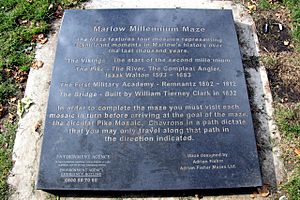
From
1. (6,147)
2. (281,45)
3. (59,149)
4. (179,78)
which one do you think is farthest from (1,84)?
(281,45)

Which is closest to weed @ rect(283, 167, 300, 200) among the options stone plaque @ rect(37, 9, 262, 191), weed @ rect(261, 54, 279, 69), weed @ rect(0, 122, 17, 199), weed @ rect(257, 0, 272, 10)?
stone plaque @ rect(37, 9, 262, 191)

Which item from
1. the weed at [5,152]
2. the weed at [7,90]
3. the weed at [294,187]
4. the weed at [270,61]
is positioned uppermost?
the weed at [270,61]

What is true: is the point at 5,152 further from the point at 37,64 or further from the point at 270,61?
the point at 270,61

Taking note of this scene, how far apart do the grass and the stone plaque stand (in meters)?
0.51

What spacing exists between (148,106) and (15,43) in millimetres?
1931

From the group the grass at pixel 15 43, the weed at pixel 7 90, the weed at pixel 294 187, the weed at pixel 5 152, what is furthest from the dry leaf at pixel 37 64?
the weed at pixel 294 187

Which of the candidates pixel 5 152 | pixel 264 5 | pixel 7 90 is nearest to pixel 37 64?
pixel 7 90

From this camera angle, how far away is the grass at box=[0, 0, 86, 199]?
407 centimetres

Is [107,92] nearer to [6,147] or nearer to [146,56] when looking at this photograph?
[146,56]

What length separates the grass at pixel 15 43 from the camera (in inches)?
160

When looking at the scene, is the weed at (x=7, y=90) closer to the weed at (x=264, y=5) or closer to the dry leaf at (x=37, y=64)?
the dry leaf at (x=37, y=64)

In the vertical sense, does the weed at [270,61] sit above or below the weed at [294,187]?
above

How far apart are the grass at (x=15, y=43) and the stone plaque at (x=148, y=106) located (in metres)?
0.51

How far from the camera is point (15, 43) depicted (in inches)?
187
